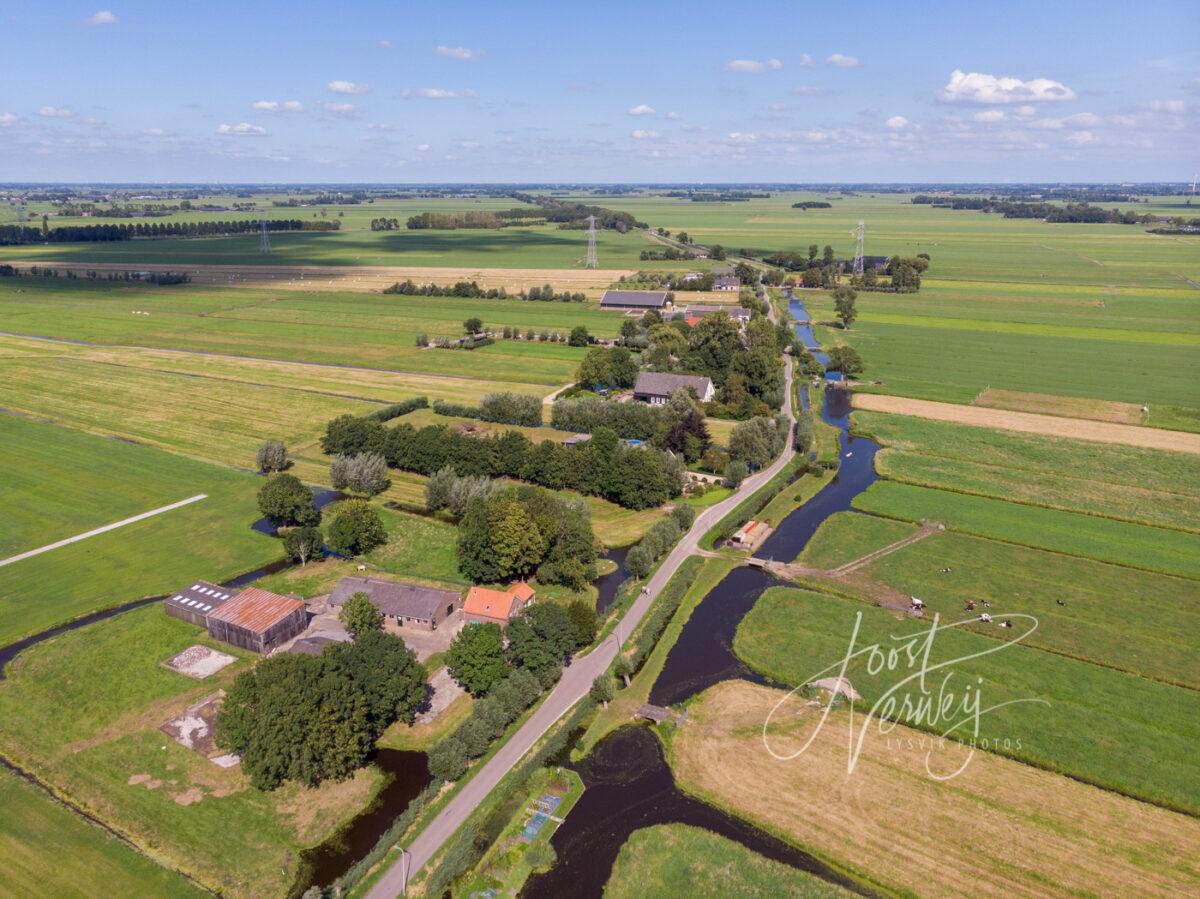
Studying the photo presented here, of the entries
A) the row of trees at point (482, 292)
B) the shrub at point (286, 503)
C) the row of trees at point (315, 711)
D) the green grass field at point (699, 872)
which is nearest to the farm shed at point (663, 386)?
the shrub at point (286, 503)

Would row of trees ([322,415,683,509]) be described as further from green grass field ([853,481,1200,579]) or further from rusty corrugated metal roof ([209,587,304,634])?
rusty corrugated metal roof ([209,587,304,634])

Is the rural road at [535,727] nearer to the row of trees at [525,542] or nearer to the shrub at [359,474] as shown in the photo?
the row of trees at [525,542]

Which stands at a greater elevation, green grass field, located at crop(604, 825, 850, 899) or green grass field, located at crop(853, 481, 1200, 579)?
green grass field, located at crop(853, 481, 1200, 579)

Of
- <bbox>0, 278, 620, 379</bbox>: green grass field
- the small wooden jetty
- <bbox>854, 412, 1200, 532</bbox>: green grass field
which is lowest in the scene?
the small wooden jetty

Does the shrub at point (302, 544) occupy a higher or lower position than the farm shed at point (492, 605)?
higher

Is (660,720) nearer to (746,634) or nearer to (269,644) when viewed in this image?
(746,634)

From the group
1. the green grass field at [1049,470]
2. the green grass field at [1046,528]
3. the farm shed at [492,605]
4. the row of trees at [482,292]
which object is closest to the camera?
the farm shed at [492,605]

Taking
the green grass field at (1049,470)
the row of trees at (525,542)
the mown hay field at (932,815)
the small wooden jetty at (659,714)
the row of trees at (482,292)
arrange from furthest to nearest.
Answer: the row of trees at (482,292), the green grass field at (1049,470), the row of trees at (525,542), the small wooden jetty at (659,714), the mown hay field at (932,815)

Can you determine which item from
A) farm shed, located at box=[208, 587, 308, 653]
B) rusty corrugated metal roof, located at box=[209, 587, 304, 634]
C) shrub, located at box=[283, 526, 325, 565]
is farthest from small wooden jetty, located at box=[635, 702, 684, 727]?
shrub, located at box=[283, 526, 325, 565]
